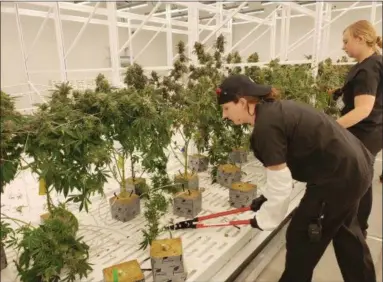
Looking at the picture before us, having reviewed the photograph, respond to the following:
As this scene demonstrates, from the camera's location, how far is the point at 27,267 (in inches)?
61.4

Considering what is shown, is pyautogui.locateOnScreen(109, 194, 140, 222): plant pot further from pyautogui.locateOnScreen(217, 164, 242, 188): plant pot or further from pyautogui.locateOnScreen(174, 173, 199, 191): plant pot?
pyautogui.locateOnScreen(217, 164, 242, 188): plant pot

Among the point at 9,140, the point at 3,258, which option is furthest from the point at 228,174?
the point at 9,140

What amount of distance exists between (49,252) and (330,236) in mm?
1356

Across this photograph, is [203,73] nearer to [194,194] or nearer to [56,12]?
[194,194]

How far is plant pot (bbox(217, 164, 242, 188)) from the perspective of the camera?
295cm

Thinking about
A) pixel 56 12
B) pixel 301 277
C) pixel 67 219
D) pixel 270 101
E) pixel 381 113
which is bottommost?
pixel 301 277

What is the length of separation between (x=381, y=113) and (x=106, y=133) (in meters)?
1.75

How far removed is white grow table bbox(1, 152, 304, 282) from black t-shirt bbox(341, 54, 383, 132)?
1.01 metres

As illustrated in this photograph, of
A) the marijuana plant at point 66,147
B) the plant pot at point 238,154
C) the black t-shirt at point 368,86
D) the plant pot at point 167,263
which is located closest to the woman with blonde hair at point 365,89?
the black t-shirt at point 368,86

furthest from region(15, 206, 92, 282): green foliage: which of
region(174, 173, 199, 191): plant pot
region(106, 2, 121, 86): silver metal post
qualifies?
region(106, 2, 121, 86): silver metal post

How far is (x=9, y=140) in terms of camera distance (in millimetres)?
1297

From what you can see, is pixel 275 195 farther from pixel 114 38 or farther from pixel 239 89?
pixel 114 38

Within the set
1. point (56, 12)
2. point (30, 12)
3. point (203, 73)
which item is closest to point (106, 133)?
point (203, 73)

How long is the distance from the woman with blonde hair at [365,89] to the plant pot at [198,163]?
1.61 meters
